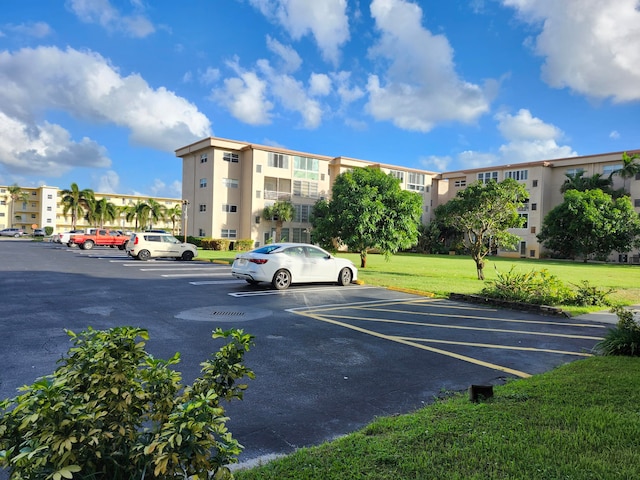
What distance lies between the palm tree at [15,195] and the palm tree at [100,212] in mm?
25492

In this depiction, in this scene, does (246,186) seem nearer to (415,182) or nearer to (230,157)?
(230,157)

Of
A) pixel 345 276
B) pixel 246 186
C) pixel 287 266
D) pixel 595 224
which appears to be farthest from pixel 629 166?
pixel 287 266

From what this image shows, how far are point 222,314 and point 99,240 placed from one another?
34.1 metres

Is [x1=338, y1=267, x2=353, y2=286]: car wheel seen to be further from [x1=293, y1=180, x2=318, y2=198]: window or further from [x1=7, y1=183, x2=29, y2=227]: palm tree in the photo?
[x1=7, y1=183, x2=29, y2=227]: palm tree

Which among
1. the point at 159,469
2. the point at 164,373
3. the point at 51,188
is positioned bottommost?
the point at 159,469

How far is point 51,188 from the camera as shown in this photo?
9356 centimetres

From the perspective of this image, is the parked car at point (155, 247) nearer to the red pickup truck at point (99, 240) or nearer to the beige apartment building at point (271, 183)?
the red pickup truck at point (99, 240)

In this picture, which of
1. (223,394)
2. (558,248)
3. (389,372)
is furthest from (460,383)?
(558,248)

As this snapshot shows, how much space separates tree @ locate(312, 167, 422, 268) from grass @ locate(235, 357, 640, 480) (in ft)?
63.2

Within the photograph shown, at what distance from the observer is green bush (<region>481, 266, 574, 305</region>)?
39.5ft

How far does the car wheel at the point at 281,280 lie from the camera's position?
14.3 m

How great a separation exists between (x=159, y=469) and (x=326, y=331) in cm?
664

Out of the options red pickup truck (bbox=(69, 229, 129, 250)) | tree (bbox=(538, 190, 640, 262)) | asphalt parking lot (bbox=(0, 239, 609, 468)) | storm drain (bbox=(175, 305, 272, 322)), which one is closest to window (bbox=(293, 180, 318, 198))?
red pickup truck (bbox=(69, 229, 129, 250))

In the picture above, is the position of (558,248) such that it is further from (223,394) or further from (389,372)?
(223,394)
